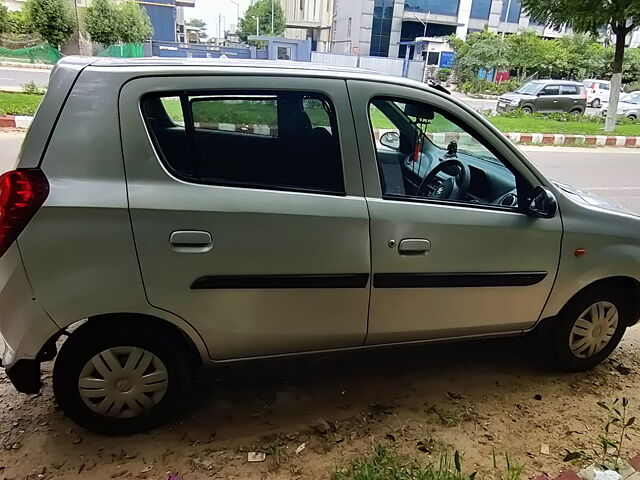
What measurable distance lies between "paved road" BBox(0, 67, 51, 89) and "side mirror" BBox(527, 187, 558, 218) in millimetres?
17247

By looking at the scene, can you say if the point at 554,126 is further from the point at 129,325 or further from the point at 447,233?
the point at 129,325

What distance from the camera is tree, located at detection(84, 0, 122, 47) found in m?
22.8

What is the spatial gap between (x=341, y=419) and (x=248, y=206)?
1.21m

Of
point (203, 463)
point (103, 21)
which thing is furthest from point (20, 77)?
point (203, 463)

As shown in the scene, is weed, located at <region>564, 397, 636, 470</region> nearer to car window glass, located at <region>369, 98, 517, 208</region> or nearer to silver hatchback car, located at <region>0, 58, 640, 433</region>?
silver hatchback car, located at <region>0, 58, 640, 433</region>

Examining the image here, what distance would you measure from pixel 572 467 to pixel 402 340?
0.95 m

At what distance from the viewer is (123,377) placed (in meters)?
2.29

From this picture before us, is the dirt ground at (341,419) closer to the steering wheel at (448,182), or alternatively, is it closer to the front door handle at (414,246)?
the front door handle at (414,246)

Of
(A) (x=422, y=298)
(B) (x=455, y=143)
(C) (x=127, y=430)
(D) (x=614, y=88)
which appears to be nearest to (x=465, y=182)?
(B) (x=455, y=143)

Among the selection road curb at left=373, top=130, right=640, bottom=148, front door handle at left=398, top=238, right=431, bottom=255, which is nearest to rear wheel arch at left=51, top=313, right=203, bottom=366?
front door handle at left=398, top=238, right=431, bottom=255

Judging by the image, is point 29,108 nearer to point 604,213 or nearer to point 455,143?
point 455,143

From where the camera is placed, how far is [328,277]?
7.67 ft

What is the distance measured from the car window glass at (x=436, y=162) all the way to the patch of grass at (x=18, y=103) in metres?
9.27

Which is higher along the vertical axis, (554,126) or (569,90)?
(569,90)
